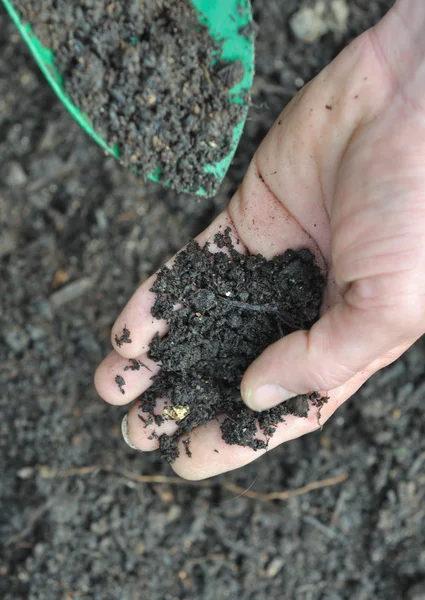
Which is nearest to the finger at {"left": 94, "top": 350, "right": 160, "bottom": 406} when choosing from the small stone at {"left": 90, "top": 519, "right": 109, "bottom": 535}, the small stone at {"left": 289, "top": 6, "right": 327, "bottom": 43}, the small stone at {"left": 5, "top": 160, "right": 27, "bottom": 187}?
the small stone at {"left": 90, "top": 519, "right": 109, "bottom": 535}

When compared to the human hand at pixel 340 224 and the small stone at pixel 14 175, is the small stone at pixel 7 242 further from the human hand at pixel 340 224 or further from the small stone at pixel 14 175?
the human hand at pixel 340 224

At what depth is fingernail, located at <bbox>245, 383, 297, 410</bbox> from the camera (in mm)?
1565

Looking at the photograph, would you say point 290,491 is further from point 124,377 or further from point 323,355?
point 323,355

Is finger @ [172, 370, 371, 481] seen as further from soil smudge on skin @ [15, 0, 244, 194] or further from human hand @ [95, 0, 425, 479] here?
soil smudge on skin @ [15, 0, 244, 194]

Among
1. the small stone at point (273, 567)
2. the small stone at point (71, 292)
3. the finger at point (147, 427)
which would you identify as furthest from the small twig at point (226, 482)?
the small stone at point (71, 292)

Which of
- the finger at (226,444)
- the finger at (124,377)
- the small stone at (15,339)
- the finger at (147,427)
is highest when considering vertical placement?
the finger at (124,377)

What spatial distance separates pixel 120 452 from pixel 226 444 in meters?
0.80

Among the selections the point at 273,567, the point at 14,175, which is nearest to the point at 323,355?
the point at 273,567

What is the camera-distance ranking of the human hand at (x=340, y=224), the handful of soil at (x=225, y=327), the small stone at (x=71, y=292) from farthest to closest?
the small stone at (x=71, y=292) < the handful of soil at (x=225, y=327) < the human hand at (x=340, y=224)

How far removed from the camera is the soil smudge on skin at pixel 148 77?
168 centimetres

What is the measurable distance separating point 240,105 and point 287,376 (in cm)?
87

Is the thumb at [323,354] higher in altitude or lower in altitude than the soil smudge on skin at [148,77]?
lower

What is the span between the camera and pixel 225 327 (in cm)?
183

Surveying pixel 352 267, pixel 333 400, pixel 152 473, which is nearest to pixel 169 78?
pixel 352 267
